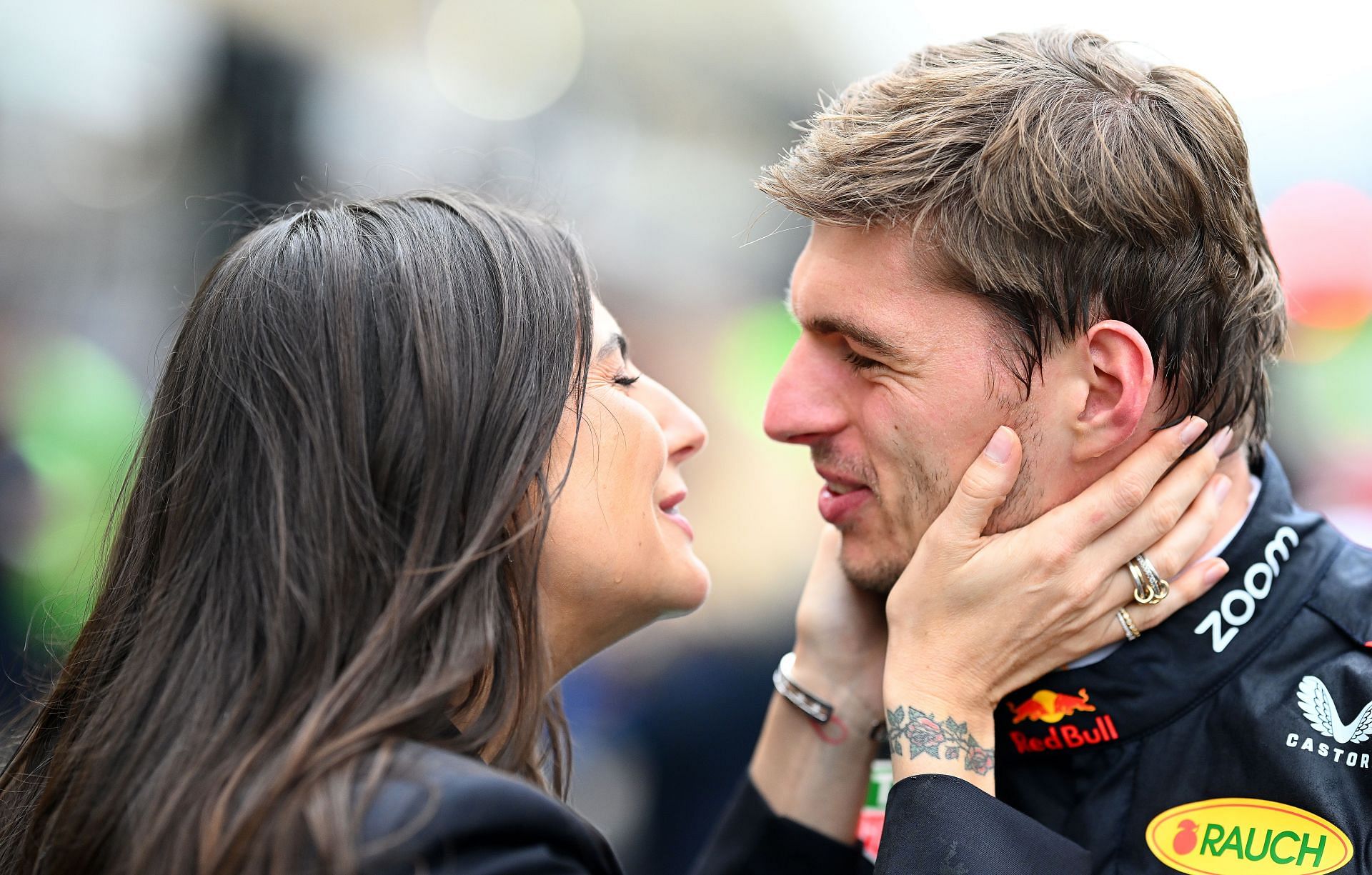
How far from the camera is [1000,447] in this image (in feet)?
7.33

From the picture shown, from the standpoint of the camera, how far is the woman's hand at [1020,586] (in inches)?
83.4

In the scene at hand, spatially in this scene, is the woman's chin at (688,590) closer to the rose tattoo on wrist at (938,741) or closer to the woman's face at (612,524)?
the woman's face at (612,524)

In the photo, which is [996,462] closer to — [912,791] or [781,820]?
[912,791]

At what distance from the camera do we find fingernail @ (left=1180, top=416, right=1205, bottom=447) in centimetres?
220

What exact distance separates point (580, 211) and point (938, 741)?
4.92m

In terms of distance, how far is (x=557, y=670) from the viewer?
2316 mm

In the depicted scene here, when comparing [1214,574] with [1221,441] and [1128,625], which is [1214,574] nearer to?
[1128,625]

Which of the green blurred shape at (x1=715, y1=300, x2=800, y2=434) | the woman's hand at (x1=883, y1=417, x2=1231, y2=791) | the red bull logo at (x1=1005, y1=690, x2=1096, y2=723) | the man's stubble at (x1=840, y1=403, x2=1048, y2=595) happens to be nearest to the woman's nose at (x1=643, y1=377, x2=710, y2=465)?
the man's stubble at (x1=840, y1=403, x2=1048, y2=595)

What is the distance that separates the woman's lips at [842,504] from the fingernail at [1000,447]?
0.34 metres

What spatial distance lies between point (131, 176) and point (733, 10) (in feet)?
15.9

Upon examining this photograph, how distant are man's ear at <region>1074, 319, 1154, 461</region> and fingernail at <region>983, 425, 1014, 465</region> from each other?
0.51 ft

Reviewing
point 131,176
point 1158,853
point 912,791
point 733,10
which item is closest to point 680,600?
point 912,791

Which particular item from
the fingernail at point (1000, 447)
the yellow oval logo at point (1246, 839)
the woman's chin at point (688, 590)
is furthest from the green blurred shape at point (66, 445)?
the yellow oval logo at point (1246, 839)

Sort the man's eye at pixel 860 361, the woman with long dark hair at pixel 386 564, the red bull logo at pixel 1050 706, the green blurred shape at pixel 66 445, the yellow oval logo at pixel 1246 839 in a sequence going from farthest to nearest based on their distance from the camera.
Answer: the green blurred shape at pixel 66 445, the man's eye at pixel 860 361, the red bull logo at pixel 1050 706, the yellow oval logo at pixel 1246 839, the woman with long dark hair at pixel 386 564
